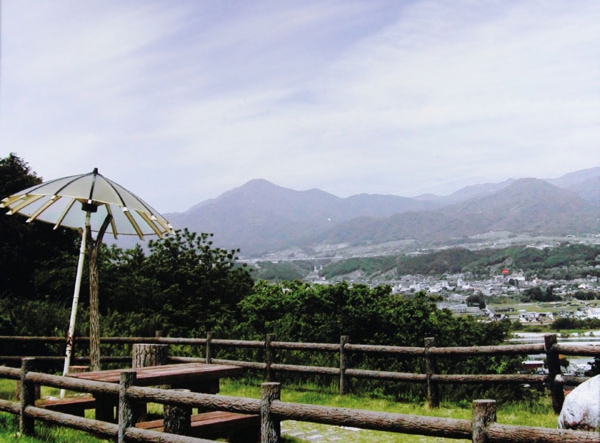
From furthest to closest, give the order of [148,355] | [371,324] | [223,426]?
[371,324] → [148,355] → [223,426]

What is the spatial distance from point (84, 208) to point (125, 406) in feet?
13.7

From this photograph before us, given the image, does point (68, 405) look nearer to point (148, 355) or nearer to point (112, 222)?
point (148, 355)

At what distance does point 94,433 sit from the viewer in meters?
6.02

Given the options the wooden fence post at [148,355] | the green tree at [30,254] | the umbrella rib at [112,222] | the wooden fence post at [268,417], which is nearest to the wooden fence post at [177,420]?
the wooden fence post at [268,417]

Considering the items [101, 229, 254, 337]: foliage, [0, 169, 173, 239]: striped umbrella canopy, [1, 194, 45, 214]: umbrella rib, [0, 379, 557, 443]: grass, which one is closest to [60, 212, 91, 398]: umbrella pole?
[0, 169, 173, 239]: striped umbrella canopy

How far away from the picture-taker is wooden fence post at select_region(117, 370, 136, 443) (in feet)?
18.4

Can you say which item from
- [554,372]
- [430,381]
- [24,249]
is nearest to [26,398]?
[430,381]

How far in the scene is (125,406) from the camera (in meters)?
5.59

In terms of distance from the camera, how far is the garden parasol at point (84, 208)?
8375 mm

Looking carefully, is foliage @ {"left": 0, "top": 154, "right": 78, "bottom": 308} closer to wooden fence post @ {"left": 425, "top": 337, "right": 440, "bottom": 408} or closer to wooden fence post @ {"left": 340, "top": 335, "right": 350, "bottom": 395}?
wooden fence post @ {"left": 340, "top": 335, "right": 350, "bottom": 395}

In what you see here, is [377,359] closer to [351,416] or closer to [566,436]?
[351,416]

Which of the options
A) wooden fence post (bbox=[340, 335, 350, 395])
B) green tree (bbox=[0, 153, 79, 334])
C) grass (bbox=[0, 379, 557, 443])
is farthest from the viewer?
green tree (bbox=[0, 153, 79, 334])

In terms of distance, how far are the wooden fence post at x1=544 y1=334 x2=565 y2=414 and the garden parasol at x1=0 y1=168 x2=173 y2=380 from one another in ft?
17.3

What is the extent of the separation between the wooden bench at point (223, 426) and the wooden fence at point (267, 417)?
544 mm
